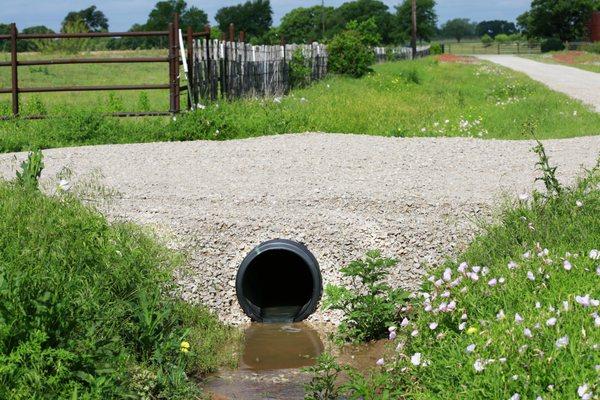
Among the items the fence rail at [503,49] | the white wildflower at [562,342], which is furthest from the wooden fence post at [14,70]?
the fence rail at [503,49]

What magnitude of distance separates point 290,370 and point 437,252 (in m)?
1.83

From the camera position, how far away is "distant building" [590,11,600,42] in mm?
73875

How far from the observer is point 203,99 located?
54.9ft

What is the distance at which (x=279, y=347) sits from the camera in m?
7.20

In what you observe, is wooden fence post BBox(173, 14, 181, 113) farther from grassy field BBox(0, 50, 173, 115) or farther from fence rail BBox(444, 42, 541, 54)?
fence rail BBox(444, 42, 541, 54)

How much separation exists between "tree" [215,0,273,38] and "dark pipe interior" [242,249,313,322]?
112m

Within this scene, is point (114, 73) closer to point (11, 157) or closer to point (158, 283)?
point (11, 157)

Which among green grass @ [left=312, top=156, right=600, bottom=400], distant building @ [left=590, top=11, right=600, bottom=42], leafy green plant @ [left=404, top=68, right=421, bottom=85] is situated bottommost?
green grass @ [left=312, top=156, right=600, bottom=400]

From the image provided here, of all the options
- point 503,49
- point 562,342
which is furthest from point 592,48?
point 562,342

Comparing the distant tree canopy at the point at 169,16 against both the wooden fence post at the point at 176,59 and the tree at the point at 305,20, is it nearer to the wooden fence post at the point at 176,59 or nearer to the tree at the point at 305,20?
the tree at the point at 305,20

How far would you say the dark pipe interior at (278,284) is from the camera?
8039 mm

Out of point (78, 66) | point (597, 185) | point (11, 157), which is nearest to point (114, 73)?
point (78, 66)

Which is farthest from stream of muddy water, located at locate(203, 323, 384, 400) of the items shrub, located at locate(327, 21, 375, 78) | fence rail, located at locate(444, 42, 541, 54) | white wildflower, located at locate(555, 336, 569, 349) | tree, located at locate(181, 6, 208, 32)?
tree, located at locate(181, 6, 208, 32)

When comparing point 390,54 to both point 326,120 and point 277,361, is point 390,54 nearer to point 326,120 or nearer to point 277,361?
point 326,120
